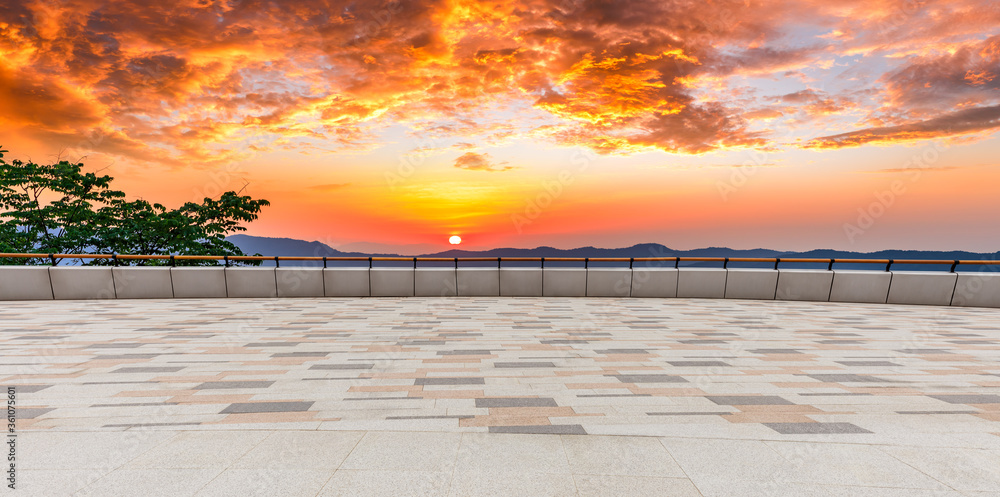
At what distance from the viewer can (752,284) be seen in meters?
14.7

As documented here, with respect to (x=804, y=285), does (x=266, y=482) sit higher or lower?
higher

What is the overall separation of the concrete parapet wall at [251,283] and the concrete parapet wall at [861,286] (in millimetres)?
18122

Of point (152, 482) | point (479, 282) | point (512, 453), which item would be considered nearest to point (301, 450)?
point (152, 482)

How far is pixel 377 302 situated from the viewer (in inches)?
522

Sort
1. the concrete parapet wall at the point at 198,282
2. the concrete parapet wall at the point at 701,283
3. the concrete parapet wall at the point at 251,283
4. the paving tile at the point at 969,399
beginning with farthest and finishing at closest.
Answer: the concrete parapet wall at the point at 701,283
the concrete parapet wall at the point at 251,283
the concrete parapet wall at the point at 198,282
the paving tile at the point at 969,399

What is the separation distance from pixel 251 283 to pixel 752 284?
53.8 feet

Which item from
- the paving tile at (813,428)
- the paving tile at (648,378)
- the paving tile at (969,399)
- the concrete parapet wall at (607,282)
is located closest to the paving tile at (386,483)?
the paving tile at (813,428)

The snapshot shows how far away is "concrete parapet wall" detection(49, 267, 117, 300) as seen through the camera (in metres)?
13.8

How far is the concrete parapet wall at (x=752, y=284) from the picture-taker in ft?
48.1

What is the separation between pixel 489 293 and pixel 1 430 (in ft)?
38.3

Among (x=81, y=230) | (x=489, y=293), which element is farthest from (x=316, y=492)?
(x=81, y=230)

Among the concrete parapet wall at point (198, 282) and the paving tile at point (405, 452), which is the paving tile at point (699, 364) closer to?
the paving tile at point (405, 452)

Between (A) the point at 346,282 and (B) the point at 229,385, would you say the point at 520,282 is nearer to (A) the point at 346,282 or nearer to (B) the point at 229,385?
(A) the point at 346,282

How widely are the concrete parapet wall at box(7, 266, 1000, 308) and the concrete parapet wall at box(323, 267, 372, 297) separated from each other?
31mm
